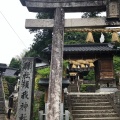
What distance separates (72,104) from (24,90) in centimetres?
456

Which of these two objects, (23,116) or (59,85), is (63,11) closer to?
(59,85)

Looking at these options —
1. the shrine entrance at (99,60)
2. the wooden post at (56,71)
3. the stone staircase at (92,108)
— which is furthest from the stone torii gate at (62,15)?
the shrine entrance at (99,60)

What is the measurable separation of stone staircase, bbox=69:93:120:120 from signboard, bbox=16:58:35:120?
361cm

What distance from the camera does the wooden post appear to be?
6.48 m

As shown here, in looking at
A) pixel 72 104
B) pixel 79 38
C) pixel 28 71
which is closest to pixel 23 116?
pixel 28 71

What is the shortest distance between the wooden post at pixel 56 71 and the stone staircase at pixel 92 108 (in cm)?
507

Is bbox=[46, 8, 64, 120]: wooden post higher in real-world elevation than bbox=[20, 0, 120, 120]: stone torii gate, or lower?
lower

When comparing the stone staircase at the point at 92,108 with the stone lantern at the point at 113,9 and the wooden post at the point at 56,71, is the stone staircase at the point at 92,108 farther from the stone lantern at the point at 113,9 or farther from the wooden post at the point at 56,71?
the stone lantern at the point at 113,9

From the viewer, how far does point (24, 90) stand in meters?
8.88

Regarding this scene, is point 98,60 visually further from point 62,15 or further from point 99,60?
point 62,15

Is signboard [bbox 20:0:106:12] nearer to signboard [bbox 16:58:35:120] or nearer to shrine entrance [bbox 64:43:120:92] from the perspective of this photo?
signboard [bbox 16:58:35:120]

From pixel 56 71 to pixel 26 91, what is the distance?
2516mm

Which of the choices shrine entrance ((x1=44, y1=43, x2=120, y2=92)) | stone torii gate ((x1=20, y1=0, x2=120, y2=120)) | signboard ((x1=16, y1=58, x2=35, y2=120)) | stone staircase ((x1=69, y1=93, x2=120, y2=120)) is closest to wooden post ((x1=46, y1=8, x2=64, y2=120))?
stone torii gate ((x1=20, y1=0, x2=120, y2=120))

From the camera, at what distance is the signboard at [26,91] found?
837 cm
